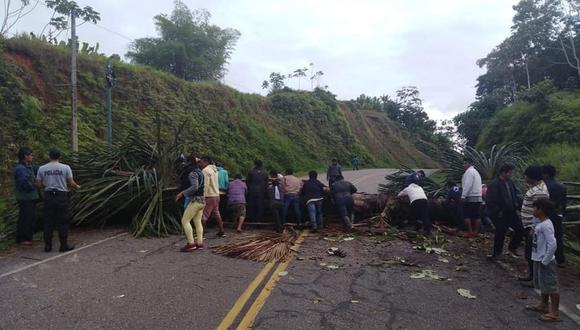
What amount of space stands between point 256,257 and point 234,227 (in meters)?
3.38

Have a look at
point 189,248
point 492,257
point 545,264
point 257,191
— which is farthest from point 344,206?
point 545,264

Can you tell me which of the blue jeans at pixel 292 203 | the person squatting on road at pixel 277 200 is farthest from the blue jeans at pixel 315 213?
the person squatting on road at pixel 277 200

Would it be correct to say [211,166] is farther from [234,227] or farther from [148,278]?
[148,278]

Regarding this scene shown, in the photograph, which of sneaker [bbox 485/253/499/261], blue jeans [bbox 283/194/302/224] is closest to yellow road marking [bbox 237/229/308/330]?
blue jeans [bbox 283/194/302/224]

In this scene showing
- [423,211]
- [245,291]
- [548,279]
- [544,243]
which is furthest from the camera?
[423,211]

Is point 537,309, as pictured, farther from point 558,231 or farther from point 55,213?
point 55,213

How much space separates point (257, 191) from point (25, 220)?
4791 mm

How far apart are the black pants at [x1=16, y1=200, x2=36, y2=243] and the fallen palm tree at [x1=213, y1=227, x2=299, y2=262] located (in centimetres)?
351

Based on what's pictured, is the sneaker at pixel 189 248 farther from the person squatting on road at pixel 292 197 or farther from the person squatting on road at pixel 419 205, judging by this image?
the person squatting on road at pixel 419 205

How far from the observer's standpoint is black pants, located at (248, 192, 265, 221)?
1099 centimetres

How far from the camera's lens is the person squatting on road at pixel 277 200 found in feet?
34.7

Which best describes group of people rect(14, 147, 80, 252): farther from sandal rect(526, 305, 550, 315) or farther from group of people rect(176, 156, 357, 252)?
sandal rect(526, 305, 550, 315)

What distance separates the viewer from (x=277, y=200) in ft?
35.3

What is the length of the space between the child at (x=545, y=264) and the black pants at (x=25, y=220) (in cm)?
830
